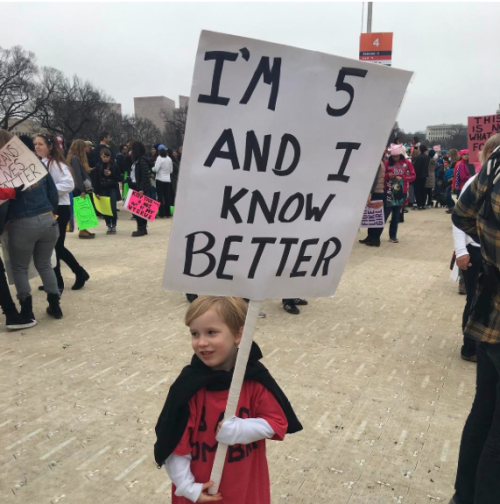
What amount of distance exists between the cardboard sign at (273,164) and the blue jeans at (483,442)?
888mm

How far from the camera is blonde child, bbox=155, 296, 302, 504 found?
5.41ft

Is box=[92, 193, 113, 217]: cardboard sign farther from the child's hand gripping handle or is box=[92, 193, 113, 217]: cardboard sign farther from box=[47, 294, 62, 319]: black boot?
the child's hand gripping handle

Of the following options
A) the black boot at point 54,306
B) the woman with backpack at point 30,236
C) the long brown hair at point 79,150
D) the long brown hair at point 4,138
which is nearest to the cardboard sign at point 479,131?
the woman with backpack at point 30,236

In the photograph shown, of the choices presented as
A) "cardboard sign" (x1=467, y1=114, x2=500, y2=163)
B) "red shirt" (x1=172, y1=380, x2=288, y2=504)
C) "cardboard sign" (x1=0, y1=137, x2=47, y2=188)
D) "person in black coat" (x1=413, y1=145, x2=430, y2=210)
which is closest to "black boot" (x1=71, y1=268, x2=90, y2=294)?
"cardboard sign" (x1=0, y1=137, x2=47, y2=188)

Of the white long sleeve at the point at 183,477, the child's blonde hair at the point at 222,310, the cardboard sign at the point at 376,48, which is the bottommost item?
the white long sleeve at the point at 183,477

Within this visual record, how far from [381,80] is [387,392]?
8.68 ft

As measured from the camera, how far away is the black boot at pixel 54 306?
521 cm

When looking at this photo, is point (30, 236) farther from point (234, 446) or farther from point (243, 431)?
point (243, 431)

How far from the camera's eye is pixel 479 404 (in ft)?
7.18

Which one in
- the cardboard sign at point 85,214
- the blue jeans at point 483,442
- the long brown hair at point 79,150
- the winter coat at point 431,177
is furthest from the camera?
the winter coat at point 431,177

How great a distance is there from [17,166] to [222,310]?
144 inches

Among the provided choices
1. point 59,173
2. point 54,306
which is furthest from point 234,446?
point 59,173

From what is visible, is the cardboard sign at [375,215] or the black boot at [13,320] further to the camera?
the cardboard sign at [375,215]

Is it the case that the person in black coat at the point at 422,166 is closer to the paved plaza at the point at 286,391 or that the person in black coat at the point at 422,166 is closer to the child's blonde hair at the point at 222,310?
the paved plaza at the point at 286,391
